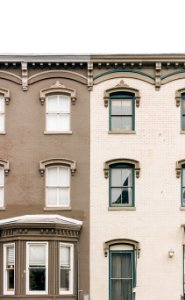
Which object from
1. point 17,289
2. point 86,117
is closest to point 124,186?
point 86,117

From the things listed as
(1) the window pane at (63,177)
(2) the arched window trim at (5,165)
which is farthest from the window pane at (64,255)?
(2) the arched window trim at (5,165)

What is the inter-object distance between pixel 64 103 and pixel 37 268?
721 cm

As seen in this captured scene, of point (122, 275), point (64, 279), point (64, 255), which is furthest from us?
point (122, 275)

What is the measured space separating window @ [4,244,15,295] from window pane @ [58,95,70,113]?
20.5ft

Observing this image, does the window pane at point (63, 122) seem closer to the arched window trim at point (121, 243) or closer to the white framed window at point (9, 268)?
the arched window trim at point (121, 243)

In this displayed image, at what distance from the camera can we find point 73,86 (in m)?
34.0

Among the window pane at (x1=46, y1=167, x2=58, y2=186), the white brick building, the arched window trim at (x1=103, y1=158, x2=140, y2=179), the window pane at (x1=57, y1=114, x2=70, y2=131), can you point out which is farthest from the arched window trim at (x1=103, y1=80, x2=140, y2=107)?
the window pane at (x1=46, y1=167, x2=58, y2=186)

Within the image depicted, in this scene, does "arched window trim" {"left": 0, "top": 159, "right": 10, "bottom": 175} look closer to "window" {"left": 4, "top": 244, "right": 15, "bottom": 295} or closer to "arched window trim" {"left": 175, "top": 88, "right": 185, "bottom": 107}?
"window" {"left": 4, "top": 244, "right": 15, "bottom": 295}

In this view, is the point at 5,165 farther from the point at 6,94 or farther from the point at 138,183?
the point at 138,183

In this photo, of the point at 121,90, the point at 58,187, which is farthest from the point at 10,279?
the point at 121,90

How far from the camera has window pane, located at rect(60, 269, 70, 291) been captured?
3206cm

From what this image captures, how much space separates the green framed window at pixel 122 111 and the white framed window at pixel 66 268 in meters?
5.47

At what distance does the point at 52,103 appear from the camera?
3403 cm

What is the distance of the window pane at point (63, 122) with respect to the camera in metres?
33.9
